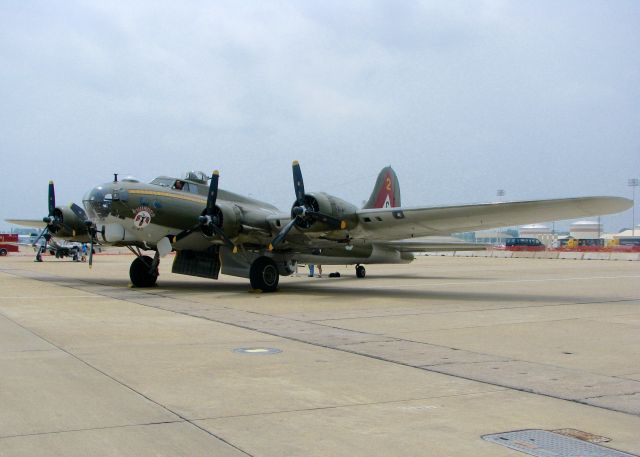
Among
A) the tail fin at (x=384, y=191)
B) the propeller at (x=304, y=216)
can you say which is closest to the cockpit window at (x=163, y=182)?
the propeller at (x=304, y=216)

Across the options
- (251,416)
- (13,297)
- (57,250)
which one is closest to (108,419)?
(251,416)

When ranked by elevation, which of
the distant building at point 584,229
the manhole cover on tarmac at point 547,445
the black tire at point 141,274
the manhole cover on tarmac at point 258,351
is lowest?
the manhole cover on tarmac at point 547,445

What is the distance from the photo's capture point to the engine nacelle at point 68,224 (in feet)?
80.9

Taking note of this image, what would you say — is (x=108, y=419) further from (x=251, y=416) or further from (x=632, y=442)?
(x=632, y=442)

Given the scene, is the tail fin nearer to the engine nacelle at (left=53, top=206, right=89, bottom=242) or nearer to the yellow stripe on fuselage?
the yellow stripe on fuselage

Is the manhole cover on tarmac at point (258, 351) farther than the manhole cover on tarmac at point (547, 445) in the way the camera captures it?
Yes

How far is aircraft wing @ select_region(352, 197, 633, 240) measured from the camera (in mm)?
15570

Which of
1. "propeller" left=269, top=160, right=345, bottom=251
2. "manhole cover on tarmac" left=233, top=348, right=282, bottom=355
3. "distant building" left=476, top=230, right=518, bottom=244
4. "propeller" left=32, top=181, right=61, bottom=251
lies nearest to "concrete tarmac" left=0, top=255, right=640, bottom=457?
"manhole cover on tarmac" left=233, top=348, right=282, bottom=355

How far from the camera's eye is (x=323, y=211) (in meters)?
18.7

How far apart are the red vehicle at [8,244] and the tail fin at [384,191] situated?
51.4m

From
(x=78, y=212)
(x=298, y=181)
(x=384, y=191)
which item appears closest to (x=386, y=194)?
(x=384, y=191)

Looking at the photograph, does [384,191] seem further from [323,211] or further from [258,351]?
[258,351]

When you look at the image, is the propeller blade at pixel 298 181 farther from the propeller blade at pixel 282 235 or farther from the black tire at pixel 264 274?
the black tire at pixel 264 274

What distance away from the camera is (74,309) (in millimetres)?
14367
